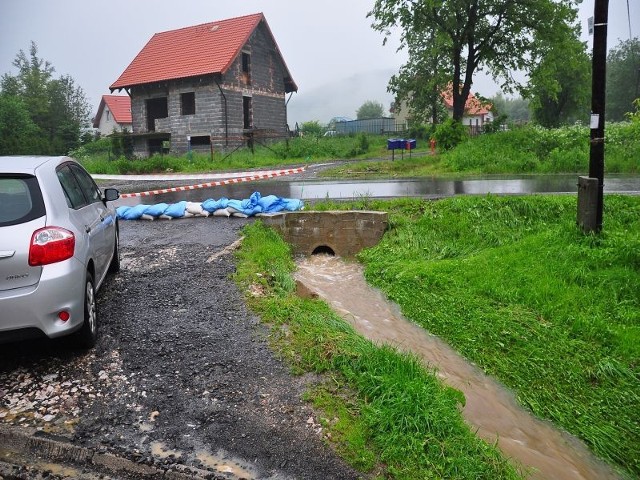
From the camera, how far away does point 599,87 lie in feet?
27.2

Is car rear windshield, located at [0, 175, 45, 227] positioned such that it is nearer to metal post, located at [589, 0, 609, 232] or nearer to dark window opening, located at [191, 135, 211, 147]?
metal post, located at [589, 0, 609, 232]

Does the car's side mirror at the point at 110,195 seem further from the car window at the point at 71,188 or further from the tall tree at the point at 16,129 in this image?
the tall tree at the point at 16,129

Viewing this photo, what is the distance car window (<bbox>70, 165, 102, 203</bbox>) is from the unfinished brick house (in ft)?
82.4

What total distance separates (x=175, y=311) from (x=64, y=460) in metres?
2.70

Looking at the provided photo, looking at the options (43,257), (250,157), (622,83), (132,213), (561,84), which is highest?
(622,83)

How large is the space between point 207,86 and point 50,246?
30.0 m

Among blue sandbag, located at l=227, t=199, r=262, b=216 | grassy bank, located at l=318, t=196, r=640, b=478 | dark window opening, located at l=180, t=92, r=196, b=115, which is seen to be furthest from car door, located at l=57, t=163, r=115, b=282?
dark window opening, located at l=180, t=92, r=196, b=115

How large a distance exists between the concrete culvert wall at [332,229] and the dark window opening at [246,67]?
82.0 ft

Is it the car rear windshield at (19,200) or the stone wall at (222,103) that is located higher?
the stone wall at (222,103)

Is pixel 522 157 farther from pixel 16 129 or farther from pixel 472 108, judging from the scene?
pixel 472 108

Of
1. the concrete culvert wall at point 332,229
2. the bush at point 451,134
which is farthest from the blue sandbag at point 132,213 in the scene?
the bush at point 451,134

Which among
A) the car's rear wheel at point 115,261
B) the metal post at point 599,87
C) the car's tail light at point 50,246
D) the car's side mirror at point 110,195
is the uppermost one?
the metal post at point 599,87

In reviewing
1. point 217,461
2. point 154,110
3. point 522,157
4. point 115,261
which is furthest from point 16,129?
point 217,461

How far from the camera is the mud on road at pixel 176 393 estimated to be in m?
3.49
